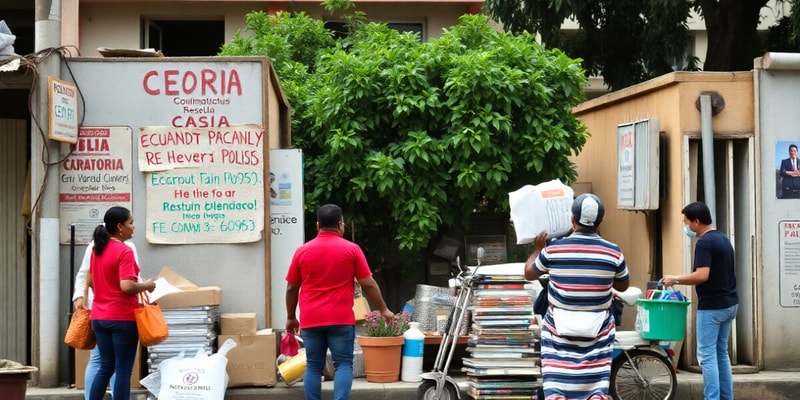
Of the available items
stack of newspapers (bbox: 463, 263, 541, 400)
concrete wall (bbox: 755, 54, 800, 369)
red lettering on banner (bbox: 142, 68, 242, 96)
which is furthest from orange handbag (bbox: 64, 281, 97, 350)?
concrete wall (bbox: 755, 54, 800, 369)

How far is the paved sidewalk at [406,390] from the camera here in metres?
9.47

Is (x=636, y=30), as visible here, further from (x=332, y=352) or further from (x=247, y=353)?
(x=332, y=352)

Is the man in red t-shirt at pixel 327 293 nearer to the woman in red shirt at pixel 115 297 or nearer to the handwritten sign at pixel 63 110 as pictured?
the woman in red shirt at pixel 115 297

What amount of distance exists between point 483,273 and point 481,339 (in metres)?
0.64

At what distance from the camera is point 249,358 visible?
9594 mm

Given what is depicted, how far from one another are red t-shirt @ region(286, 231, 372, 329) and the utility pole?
2980 mm

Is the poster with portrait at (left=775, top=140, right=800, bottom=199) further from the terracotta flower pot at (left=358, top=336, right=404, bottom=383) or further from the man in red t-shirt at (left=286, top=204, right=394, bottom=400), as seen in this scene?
the man in red t-shirt at (left=286, top=204, right=394, bottom=400)

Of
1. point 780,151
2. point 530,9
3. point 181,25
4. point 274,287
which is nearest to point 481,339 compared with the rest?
point 274,287

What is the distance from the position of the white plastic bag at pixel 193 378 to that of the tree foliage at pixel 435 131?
9.38 ft

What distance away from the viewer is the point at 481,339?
30.8ft

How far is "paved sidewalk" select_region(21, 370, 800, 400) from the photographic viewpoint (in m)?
9.47

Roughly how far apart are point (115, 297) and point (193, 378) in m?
1.32

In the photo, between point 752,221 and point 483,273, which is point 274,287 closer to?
point 483,273

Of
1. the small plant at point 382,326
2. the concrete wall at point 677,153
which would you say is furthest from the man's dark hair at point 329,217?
the concrete wall at point 677,153
